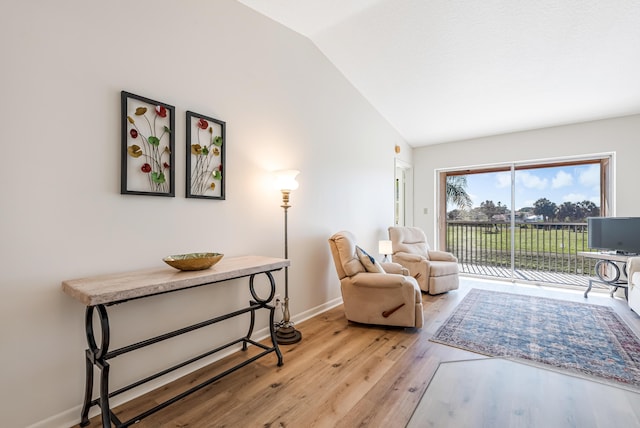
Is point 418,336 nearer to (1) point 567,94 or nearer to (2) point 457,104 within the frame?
(2) point 457,104

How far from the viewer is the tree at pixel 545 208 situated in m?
4.80

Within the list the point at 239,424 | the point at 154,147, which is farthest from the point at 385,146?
the point at 239,424

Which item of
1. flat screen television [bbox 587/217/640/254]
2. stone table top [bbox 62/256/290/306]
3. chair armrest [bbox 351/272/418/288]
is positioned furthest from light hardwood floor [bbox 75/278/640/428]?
flat screen television [bbox 587/217/640/254]

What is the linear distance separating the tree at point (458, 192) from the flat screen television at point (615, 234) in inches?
73.4

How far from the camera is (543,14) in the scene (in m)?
2.58

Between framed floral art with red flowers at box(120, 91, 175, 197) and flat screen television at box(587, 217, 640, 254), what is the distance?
16.7 feet

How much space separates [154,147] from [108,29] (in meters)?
0.73

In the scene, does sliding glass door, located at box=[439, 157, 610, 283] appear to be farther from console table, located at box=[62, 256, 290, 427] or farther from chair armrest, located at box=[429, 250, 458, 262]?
console table, located at box=[62, 256, 290, 427]

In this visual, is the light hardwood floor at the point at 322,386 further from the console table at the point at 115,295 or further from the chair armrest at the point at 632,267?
the chair armrest at the point at 632,267

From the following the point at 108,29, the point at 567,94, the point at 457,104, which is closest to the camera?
the point at 108,29

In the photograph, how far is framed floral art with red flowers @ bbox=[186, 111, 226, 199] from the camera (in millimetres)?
2189

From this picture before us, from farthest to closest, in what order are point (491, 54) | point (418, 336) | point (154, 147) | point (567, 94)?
1. point (567, 94)
2. point (491, 54)
3. point (418, 336)
4. point (154, 147)

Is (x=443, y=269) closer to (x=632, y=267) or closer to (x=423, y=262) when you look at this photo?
(x=423, y=262)

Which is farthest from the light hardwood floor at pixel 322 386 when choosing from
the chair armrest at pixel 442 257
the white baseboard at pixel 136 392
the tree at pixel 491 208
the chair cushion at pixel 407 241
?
the tree at pixel 491 208
